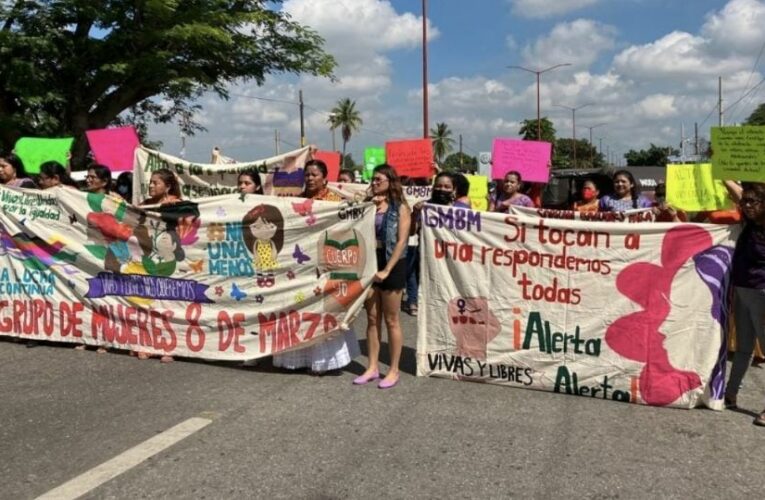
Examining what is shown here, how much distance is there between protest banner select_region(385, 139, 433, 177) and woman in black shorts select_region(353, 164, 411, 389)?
12.9 ft

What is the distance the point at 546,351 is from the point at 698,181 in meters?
2.50

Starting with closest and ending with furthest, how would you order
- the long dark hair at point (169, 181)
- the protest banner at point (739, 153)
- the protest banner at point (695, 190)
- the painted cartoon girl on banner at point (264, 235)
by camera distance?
the protest banner at point (739, 153) < the painted cartoon girl on banner at point (264, 235) < the long dark hair at point (169, 181) < the protest banner at point (695, 190)

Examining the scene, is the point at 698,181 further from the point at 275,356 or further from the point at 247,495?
the point at 247,495

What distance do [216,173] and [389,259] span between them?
2.71 m

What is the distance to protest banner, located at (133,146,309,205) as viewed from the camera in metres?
6.70

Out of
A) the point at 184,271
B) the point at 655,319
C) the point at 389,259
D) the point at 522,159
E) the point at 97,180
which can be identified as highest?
the point at 522,159

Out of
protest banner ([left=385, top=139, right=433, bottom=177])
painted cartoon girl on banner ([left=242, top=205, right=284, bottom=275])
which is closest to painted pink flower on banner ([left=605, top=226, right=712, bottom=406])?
painted cartoon girl on banner ([left=242, top=205, right=284, bottom=275])

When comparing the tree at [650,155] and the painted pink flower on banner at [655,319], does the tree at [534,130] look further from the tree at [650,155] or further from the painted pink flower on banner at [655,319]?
the painted pink flower on banner at [655,319]

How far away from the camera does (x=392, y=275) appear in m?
4.98

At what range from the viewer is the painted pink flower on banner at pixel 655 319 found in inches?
176

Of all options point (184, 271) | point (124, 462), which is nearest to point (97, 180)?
point (184, 271)

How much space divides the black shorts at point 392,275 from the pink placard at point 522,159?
3.40 metres

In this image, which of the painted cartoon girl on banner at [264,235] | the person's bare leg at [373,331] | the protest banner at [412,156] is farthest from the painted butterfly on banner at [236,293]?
the protest banner at [412,156]

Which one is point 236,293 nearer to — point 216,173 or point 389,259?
→ point 389,259
